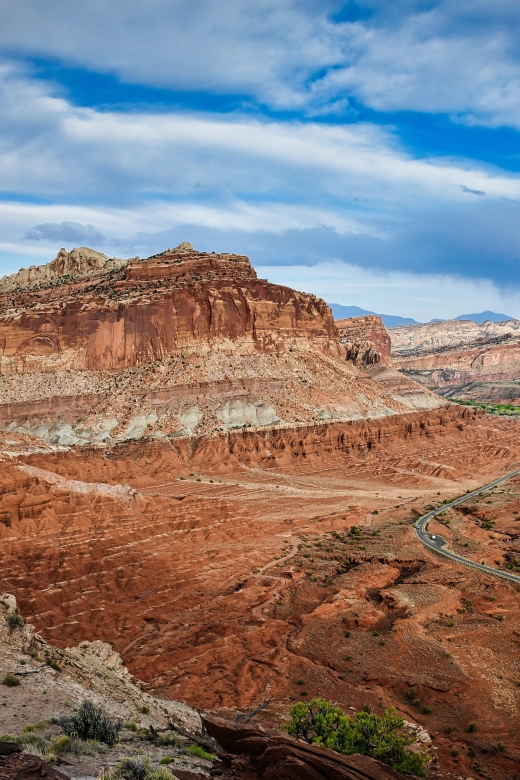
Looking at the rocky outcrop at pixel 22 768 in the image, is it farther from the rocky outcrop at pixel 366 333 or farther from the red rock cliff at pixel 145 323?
the rocky outcrop at pixel 366 333

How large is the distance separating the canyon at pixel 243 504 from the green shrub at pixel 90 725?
7.76 metres

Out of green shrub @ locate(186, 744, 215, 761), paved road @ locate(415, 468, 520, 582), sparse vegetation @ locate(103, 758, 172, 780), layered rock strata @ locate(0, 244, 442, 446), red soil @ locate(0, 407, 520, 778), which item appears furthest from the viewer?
layered rock strata @ locate(0, 244, 442, 446)

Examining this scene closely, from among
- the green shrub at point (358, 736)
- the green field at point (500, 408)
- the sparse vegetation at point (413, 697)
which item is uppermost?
the green field at point (500, 408)

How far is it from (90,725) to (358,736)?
21.1 feet

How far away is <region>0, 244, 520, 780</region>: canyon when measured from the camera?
24281 millimetres

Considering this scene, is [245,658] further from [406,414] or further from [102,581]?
[406,414]

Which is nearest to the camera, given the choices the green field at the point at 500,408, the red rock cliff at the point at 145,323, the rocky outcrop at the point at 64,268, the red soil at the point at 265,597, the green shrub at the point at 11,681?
the green shrub at the point at 11,681

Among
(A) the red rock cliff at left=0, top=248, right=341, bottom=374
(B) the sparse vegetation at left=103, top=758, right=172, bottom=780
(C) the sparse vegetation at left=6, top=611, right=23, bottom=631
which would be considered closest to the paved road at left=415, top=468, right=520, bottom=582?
(C) the sparse vegetation at left=6, top=611, right=23, bottom=631

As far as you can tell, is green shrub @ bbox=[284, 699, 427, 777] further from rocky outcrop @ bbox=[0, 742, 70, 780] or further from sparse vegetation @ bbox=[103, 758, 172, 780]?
rocky outcrop @ bbox=[0, 742, 70, 780]

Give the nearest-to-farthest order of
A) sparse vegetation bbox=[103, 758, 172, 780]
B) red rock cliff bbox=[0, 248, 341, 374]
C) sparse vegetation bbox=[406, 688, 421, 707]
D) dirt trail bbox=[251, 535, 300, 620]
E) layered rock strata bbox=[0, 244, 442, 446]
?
sparse vegetation bbox=[103, 758, 172, 780]
sparse vegetation bbox=[406, 688, 421, 707]
dirt trail bbox=[251, 535, 300, 620]
layered rock strata bbox=[0, 244, 442, 446]
red rock cliff bbox=[0, 248, 341, 374]

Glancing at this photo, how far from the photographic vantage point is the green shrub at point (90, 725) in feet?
44.8

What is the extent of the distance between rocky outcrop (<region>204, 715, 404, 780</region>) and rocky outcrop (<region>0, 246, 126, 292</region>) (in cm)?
9521

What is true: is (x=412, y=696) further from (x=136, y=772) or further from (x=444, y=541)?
(x=444, y=541)

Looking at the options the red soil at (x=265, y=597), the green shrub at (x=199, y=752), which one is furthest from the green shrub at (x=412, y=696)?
the green shrub at (x=199, y=752)
